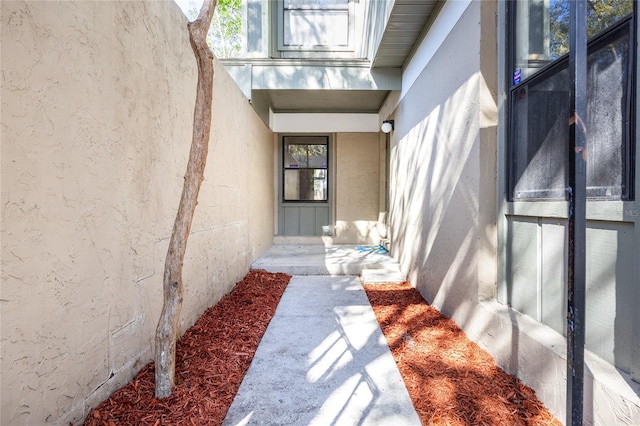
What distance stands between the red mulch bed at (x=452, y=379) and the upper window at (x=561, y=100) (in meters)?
1.19

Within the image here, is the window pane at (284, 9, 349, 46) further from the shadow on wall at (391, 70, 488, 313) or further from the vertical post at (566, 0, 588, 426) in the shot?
the vertical post at (566, 0, 588, 426)

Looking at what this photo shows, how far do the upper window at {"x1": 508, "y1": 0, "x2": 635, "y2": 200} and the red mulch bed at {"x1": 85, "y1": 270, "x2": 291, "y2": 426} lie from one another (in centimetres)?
227

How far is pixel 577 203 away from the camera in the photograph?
1032mm

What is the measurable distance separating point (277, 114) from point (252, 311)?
5.11 metres

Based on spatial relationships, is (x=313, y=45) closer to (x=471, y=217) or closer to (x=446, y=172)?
(x=446, y=172)

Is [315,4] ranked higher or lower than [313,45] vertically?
higher

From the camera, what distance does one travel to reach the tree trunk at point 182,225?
73.4 inches

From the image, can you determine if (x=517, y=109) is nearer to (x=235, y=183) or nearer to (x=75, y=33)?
(x=75, y=33)

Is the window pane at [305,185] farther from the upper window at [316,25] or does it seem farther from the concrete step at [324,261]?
the upper window at [316,25]

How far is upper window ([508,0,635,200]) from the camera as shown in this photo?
1474 mm

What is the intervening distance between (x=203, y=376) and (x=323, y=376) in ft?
2.63

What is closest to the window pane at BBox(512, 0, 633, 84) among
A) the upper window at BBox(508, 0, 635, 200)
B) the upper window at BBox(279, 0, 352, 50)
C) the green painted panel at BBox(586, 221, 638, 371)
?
the upper window at BBox(508, 0, 635, 200)

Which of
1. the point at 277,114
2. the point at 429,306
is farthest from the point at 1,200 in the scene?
the point at 277,114

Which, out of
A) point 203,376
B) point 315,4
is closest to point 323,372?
point 203,376
